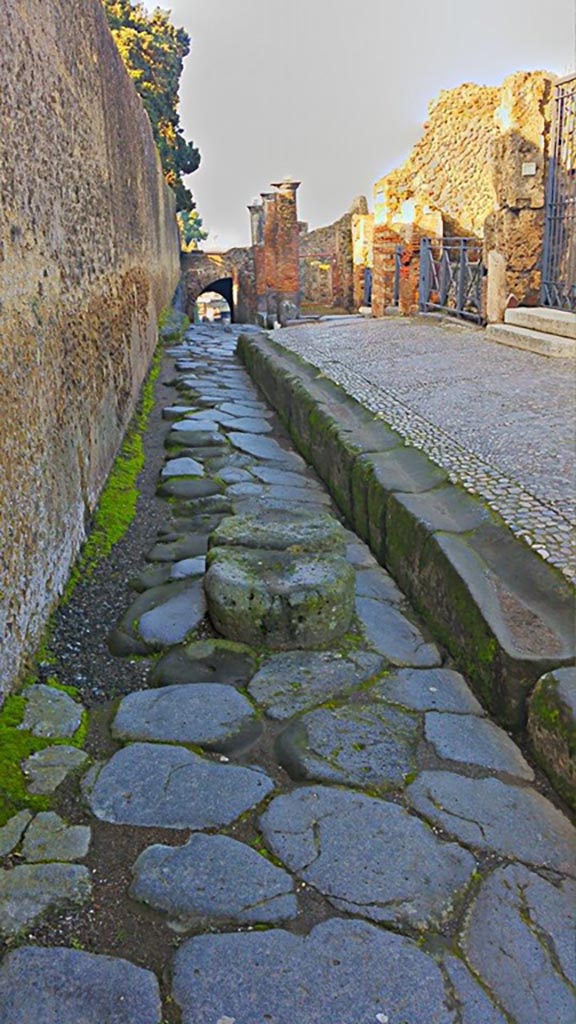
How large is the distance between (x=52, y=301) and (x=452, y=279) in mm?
7965

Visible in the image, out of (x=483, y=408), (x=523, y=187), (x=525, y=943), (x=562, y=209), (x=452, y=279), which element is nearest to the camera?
(x=525, y=943)

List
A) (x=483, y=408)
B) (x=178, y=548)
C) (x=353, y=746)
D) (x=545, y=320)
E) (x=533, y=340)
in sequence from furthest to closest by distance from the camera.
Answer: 1. (x=545, y=320)
2. (x=533, y=340)
3. (x=483, y=408)
4. (x=178, y=548)
5. (x=353, y=746)

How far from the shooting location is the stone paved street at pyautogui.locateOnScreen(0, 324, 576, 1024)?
1.47 meters

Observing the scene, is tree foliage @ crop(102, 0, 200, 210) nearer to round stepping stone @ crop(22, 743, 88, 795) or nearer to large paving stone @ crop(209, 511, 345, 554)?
large paving stone @ crop(209, 511, 345, 554)

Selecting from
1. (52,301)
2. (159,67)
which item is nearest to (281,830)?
(52,301)

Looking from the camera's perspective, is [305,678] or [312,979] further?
[305,678]

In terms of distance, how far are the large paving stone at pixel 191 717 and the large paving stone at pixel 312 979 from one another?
0.68m

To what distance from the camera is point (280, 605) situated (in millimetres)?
2740

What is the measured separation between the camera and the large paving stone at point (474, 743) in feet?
7.14

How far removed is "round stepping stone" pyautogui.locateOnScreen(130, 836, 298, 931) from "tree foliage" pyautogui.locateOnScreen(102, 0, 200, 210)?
60.4ft

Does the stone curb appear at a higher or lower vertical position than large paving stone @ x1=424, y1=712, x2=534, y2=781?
higher

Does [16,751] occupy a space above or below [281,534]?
below

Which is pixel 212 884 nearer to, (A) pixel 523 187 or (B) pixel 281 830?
(B) pixel 281 830

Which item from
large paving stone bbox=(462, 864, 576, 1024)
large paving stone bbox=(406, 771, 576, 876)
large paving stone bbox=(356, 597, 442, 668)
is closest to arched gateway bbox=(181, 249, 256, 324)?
large paving stone bbox=(356, 597, 442, 668)
